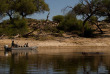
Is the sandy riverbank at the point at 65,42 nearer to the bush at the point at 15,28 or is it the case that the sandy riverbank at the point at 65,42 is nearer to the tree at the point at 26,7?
the bush at the point at 15,28

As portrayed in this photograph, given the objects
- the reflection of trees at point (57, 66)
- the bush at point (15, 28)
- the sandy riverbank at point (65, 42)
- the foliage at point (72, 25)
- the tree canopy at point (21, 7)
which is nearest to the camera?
the reflection of trees at point (57, 66)

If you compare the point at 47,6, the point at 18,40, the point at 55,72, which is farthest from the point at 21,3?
the point at 55,72

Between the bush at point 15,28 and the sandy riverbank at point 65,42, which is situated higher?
the bush at point 15,28

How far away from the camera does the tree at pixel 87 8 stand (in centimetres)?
4366

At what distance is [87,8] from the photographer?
1719 inches

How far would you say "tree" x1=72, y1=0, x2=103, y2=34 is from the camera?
4366cm

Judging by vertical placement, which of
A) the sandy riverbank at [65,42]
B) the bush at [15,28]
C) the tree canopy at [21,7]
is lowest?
the sandy riverbank at [65,42]

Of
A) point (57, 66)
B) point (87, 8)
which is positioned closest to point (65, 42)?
point (87, 8)

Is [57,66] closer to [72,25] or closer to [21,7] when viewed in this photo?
[72,25]

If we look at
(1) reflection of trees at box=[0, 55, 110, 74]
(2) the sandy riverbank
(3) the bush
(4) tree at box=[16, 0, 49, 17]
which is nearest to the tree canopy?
(4) tree at box=[16, 0, 49, 17]

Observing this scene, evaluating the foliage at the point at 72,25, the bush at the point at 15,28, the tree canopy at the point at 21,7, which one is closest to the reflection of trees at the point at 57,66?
the bush at the point at 15,28

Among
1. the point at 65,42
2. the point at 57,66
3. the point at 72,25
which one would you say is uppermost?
the point at 72,25

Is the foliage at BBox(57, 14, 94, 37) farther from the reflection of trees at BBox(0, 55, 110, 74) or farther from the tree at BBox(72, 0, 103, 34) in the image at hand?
the reflection of trees at BBox(0, 55, 110, 74)

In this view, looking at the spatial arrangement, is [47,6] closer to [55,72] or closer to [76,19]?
[76,19]
